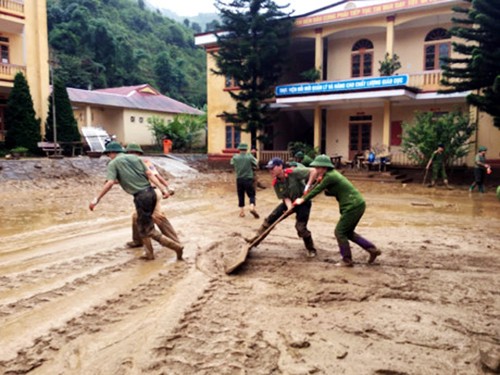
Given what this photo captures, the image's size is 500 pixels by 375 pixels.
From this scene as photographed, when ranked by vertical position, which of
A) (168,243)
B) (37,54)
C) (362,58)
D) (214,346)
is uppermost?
(362,58)

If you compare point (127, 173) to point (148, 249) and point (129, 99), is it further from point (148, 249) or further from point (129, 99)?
point (129, 99)

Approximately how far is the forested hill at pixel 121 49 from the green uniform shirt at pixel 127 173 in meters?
36.5

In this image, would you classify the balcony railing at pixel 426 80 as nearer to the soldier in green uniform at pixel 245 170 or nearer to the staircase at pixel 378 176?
the staircase at pixel 378 176

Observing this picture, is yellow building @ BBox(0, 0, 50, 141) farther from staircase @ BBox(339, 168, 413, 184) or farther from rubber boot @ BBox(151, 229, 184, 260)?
rubber boot @ BBox(151, 229, 184, 260)

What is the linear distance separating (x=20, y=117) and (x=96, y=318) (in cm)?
1750

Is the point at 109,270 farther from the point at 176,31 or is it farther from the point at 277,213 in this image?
the point at 176,31

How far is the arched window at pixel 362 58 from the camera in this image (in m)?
20.8

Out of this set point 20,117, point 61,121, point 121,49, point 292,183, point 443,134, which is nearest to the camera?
point 292,183

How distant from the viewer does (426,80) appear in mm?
18281

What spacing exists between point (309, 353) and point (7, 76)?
2026cm

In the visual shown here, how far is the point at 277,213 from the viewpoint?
22.4ft

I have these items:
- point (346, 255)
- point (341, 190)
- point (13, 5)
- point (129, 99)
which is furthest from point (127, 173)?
point (129, 99)

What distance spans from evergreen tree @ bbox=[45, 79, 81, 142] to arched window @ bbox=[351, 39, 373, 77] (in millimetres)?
13978

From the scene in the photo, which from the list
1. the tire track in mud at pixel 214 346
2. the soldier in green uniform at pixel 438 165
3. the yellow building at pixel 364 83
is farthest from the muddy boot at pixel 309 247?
the yellow building at pixel 364 83
